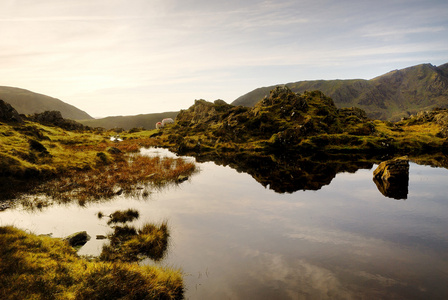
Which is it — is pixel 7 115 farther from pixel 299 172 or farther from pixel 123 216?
pixel 299 172

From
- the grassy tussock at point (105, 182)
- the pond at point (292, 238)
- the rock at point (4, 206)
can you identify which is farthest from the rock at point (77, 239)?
the rock at point (4, 206)

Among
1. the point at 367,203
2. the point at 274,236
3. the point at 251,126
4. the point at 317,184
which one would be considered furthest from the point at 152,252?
the point at 251,126

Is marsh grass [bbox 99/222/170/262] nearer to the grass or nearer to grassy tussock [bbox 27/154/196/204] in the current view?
grassy tussock [bbox 27/154/196/204]

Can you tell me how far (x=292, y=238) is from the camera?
17.6 m

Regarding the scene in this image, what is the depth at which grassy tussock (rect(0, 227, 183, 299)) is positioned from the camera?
9102 mm

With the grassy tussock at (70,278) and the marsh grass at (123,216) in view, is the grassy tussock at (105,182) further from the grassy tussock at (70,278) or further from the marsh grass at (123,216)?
the grassy tussock at (70,278)

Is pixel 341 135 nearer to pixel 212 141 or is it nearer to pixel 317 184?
pixel 212 141

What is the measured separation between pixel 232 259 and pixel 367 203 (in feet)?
64.6

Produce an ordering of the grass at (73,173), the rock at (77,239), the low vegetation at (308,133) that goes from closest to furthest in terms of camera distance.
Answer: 1. the rock at (77,239)
2. the grass at (73,173)
3. the low vegetation at (308,133)

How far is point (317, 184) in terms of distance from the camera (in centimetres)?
3481

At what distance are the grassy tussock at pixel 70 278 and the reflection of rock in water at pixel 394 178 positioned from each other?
30821 mm

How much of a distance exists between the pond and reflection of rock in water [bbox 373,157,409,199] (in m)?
1.58

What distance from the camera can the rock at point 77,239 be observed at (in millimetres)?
14977

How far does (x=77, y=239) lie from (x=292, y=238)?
15218 millimetres
